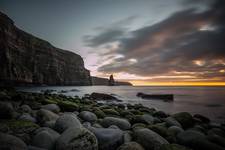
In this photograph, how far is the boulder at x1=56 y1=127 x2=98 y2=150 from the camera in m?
2.68

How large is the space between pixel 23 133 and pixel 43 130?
461 mm

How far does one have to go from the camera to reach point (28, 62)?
207 ft

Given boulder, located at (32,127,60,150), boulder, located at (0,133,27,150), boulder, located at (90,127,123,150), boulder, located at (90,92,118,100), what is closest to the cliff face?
boulder, located at (90,92,118,100)

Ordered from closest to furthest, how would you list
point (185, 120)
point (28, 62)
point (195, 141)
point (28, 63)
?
point (195, 141), point (185, 120), point (28, 63), point (28, 62)

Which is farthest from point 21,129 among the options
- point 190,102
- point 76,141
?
point 190,102

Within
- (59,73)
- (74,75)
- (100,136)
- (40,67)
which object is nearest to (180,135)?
(100,136)

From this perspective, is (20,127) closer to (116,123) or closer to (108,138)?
(108,138)

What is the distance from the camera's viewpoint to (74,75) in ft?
332

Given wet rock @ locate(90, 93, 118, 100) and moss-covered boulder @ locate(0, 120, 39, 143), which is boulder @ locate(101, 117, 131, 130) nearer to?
moss-covered boulder @ locate(0, 120, 39, 143)

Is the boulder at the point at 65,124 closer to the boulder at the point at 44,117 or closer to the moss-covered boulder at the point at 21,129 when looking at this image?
the moss-covered boulder at the point at 21,129

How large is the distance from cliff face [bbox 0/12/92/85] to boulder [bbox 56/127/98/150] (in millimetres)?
50001

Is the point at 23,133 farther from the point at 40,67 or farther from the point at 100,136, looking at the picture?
the point at 40,67

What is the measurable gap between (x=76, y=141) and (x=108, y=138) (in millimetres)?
926

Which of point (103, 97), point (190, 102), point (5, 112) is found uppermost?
point (5, 112)
